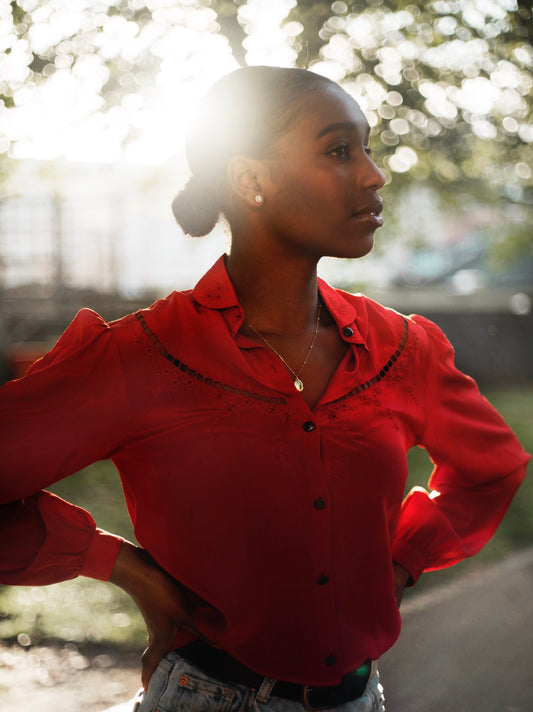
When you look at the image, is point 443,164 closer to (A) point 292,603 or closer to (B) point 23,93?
(B) point 23,93

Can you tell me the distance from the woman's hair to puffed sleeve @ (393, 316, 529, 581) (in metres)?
0.57

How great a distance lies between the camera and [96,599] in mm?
5227

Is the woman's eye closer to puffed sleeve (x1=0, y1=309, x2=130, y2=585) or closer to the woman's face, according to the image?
the woman's face

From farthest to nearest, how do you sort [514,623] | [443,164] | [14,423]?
[443,164] → [514,623] → [14,423]

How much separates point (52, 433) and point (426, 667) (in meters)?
3.38

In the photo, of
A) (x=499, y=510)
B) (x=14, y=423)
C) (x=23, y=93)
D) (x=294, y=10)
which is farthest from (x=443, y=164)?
(x=14, y=423)

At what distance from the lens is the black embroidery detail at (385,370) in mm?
1683

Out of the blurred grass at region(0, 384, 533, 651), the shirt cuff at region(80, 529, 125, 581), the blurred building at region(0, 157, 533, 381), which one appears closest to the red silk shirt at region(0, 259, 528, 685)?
the shirt cuff at region(80, 529, 125, 581)

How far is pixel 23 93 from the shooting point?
16.6ft

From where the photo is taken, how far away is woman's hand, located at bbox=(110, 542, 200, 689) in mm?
1619

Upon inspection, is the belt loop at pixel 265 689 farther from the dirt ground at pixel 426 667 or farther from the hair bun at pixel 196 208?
the dirt ground at pixel 426 667

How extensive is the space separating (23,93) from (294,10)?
176cm

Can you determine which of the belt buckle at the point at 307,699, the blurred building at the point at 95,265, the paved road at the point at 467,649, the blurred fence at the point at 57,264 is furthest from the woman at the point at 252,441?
the blurred fence at the point at 57,264

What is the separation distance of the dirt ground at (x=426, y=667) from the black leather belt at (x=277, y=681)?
2382 mm
